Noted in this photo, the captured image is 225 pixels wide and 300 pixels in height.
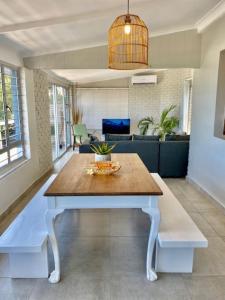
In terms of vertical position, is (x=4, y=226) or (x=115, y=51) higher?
(x=115, y=51)

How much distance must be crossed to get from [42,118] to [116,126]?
398cm

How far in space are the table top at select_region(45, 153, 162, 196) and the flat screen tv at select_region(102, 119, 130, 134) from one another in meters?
5.94

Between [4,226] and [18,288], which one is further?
[4,226]

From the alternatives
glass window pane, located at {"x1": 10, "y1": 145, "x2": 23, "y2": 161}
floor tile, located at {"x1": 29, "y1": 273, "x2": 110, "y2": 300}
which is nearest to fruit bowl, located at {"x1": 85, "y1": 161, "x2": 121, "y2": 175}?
floor tile, located at {"x1": 29, "y1": 273, "x2": 110, "y2": 300}

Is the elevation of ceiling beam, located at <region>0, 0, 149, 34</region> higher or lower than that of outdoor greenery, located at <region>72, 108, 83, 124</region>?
higher

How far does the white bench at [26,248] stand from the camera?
1.86 m

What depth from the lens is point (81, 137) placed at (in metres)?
7.75

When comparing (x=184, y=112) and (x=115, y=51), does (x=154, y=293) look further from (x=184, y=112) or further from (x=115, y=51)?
(x=184, y=112)

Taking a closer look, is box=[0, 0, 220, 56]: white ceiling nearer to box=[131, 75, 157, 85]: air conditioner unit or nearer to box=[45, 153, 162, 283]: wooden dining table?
box=[45, 153, 162, 283]: wooden dining table

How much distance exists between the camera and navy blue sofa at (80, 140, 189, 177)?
4.70m

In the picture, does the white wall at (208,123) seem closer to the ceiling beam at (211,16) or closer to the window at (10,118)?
the ceiling beam at (211,16)

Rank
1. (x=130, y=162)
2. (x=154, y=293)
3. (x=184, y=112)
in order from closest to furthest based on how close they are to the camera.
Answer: (x=154, y=293) < (x=130, y=162) < (x=184, y=112)

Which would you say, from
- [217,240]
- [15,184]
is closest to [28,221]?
[15,184]

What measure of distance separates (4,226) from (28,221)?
0.91 metres
